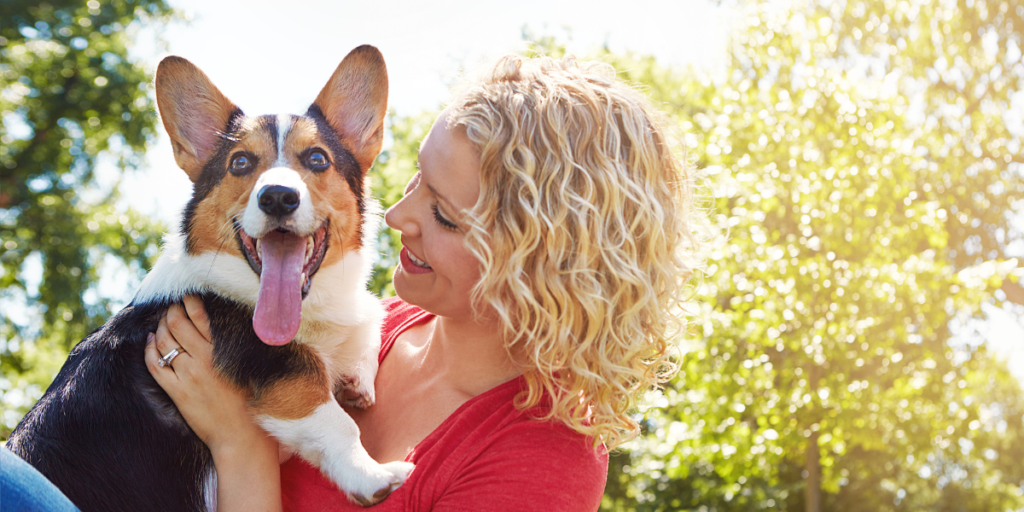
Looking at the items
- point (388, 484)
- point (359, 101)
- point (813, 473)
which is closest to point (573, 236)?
point (388, 484)

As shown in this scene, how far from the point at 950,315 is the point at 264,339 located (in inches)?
278

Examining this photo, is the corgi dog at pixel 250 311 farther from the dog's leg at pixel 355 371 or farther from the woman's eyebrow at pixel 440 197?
the woman's eyebrow at pixel 440 197

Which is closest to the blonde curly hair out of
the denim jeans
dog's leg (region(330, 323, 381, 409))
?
dog's leg (region(330, 323, 381, 409))

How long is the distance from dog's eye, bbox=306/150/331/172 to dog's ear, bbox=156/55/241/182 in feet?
1.20

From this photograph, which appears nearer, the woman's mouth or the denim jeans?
the denim jeans

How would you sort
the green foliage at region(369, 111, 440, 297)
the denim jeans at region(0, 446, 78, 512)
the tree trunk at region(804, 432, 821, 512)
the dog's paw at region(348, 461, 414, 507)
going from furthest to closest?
the tree trunk at region(804, 432, 821, 512) < the green foliage at region(369, 111, 440, 297) < the dog's paw at region(348, 461, 414, 507) < the denim jeans at region(0, 446, 78, 512)

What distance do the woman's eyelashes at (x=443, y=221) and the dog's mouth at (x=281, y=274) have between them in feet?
1.57

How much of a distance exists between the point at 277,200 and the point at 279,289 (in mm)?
272

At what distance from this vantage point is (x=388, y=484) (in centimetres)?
188

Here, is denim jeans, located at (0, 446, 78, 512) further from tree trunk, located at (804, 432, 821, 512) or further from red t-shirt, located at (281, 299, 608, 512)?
tree trunk, located at (804, 432, 821, 512)

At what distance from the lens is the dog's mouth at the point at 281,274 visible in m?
2.03

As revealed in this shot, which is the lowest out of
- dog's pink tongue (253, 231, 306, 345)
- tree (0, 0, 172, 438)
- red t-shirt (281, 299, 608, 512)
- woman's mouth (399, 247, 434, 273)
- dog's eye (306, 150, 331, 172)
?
tree (0, 0, 172, 438)

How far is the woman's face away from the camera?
192cm

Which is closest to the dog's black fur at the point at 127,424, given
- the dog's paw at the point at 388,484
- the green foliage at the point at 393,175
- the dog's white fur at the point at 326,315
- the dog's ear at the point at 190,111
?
the dog's white fur at the point at 326,315
